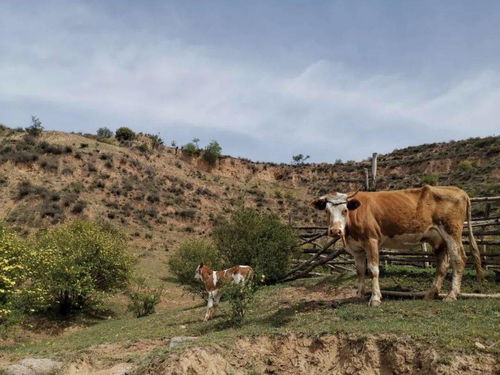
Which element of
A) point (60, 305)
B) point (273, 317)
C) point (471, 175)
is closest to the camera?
point (273, 317)

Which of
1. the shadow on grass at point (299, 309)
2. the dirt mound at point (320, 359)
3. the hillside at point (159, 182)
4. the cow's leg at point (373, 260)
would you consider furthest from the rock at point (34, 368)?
the hillside at point (159, 182)

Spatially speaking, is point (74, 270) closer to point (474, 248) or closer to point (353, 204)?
point (353, 204)

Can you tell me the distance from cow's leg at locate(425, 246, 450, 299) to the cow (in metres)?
5.30

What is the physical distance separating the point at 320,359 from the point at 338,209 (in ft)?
10.4

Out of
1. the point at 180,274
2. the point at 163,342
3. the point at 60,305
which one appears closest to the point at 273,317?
the point at 163,342

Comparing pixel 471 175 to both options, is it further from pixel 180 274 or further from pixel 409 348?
pixel 409 348

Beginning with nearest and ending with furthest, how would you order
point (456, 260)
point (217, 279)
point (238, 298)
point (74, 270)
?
point (456, 260) < point (238, 298) < point (217, 279) < point (74, 270)

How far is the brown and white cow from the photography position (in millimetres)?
8906

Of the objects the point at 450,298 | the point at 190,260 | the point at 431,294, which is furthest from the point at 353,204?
the point at 190,260

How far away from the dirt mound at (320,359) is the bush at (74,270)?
38.7 ft

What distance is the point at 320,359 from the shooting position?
280 inches

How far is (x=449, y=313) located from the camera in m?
7.90

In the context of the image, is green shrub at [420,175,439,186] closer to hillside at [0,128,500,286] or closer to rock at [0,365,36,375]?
hillside at [0,128,500,286]

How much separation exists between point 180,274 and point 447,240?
19.3m
